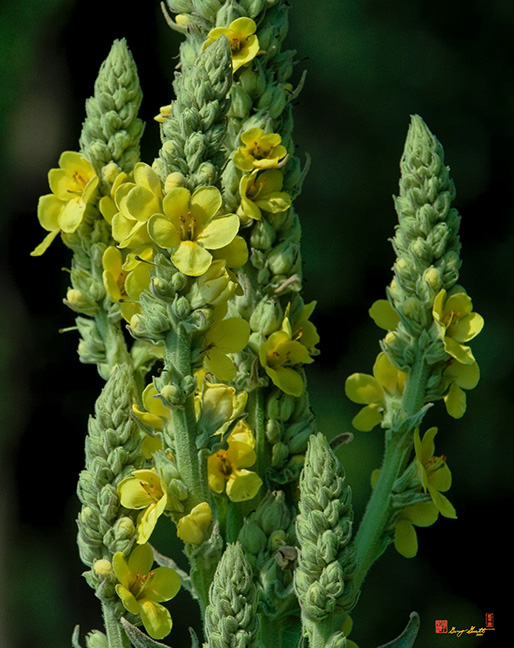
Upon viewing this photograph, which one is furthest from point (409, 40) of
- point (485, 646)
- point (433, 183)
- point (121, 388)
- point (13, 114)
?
point (121, 388)

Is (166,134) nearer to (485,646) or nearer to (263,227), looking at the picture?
(263,227)

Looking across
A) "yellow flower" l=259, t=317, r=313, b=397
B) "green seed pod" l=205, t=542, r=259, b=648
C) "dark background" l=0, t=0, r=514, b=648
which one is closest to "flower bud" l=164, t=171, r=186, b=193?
"yellow flower" l=259, t=317, r=313, b=397

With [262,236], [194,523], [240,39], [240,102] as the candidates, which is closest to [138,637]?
[194,523]

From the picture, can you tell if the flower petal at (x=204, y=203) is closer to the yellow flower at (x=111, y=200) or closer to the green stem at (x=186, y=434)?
the green stem at (x=186, y=434)

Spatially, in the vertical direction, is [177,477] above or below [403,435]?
above

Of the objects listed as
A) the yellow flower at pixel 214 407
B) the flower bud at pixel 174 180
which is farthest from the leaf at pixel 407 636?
the flower bud at pixel 174 180

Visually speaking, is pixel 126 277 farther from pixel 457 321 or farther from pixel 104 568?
pixel 457 321

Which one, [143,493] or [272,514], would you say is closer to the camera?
[143,493]
